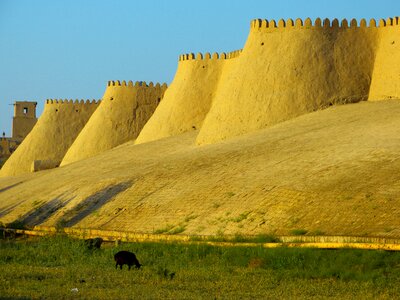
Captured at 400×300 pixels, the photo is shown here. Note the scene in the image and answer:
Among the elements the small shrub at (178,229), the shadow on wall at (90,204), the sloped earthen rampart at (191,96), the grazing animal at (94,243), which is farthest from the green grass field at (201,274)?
the sloped earthen rampart at (191,96)

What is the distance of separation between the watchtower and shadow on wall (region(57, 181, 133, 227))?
38.5m

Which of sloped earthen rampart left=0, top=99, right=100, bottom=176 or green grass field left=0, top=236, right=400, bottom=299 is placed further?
sloped earthen rampart left=0, top=99, right=100, bottom=176

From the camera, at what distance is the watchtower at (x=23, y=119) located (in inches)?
2554

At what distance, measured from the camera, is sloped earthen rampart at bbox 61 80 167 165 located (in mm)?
41812

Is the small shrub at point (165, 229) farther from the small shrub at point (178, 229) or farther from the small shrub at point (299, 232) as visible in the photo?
the small shrub at point (299, 232)

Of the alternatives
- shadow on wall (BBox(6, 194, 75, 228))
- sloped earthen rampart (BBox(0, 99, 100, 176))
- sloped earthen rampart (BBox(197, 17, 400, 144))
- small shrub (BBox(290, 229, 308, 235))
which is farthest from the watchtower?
small shrub (BBox(290, 229, 308, 235))

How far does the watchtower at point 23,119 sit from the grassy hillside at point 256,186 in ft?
106

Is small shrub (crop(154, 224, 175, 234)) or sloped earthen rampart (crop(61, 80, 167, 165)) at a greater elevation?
sloped earthen rampart (crop(61, 80, 167, 165))

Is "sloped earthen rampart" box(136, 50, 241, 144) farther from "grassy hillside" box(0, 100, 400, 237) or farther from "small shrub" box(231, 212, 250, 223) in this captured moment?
"small shrub" box(231, 212, 250, 223)

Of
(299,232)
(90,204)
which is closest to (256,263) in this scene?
(299,232)

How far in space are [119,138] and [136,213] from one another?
58.2ft

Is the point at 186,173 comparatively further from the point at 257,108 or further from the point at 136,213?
the point at 257,108

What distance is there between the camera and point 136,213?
24.2 meters

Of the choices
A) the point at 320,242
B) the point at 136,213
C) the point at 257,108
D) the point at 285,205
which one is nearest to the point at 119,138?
the point at 257,108
